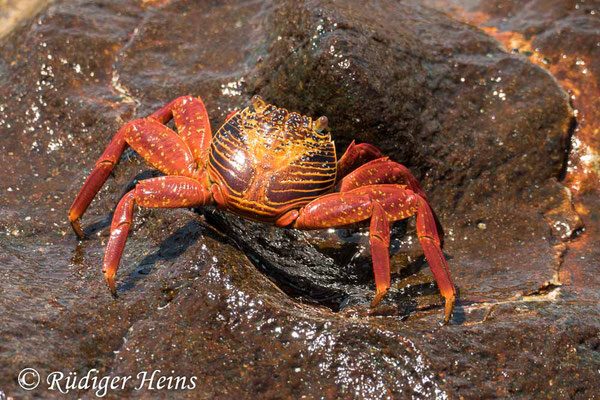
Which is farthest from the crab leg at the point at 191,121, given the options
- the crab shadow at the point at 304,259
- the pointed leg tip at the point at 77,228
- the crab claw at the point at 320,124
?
the pointed leg tip at the point at 77,228

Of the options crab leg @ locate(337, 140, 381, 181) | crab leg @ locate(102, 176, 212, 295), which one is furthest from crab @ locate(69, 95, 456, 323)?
crab leg @ locate(337, 140, 381, 181)

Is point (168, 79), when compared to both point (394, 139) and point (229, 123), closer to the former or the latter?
point (229, 123)

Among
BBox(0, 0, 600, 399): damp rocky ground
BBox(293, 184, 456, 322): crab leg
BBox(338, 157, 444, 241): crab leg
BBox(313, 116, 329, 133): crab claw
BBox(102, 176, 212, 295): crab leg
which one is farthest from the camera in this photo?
BBox(338, 157, 444, 241): crab leg

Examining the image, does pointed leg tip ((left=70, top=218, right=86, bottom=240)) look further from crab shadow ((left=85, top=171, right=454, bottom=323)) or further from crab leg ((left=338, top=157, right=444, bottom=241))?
crab leg ((left=338, top=157, right=444, bottom=241))

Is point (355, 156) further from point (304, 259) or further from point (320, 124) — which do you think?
point (304, 259)

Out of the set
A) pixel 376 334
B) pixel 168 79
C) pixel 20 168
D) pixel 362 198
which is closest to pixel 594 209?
pixel 362 198

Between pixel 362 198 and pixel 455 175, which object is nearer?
pixel 362 198
